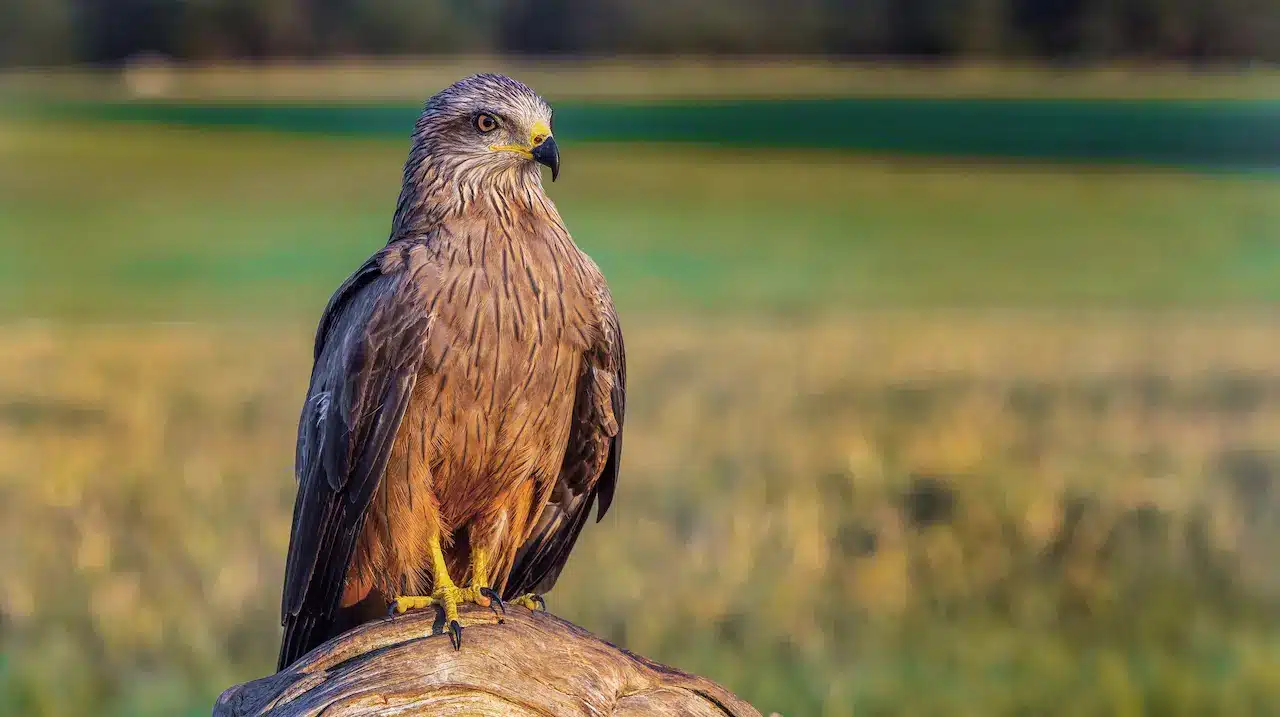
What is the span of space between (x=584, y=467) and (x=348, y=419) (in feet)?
2.61

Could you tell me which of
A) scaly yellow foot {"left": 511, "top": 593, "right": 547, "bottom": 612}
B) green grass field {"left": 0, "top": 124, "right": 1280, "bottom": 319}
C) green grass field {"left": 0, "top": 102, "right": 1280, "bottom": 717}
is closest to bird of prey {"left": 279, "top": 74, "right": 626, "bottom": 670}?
scaly yellow foot {"left": 511, "top": 593, "right": 547, "bottom": 612}

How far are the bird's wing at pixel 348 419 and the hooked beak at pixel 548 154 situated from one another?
1.65ft

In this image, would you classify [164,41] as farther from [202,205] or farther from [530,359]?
[530,359]

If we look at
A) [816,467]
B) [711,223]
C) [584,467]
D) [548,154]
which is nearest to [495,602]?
[584,467]

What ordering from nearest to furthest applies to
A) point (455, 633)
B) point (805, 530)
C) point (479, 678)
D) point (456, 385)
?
1. point (479, 678)
2. point (455, 633)
3. point (456, 385)
4. point (805, 530)

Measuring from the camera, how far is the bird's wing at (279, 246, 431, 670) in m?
4.11

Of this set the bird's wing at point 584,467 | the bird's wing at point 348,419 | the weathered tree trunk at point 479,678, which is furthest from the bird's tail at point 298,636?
the bird's wing at point 584,467

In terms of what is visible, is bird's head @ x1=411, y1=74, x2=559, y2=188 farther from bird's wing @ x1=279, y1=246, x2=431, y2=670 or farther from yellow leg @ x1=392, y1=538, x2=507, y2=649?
yellow leg @ x1=392, y1=538, x2=507, y2=649

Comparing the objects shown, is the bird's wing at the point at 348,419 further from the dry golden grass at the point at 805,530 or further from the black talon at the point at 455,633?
the dry golden grass at the point at 805,530

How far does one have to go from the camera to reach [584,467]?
4531mm

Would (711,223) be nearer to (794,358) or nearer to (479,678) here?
(794,358)

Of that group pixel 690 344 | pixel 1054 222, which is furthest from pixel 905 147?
pixel 690 344

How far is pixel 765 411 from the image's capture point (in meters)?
13.6

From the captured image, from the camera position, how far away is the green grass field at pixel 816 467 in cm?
848
